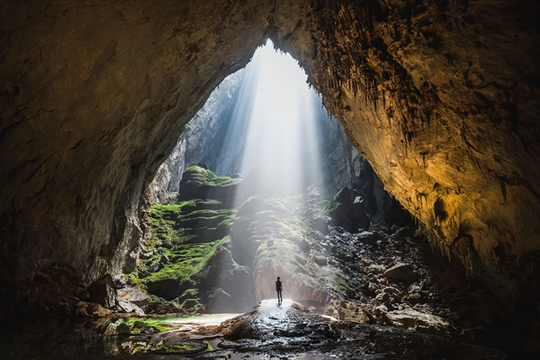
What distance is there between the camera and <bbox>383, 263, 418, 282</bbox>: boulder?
20.4m

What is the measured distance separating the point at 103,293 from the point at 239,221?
1737cm

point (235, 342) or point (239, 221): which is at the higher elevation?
point (239, 221)

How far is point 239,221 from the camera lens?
28844 millimetres

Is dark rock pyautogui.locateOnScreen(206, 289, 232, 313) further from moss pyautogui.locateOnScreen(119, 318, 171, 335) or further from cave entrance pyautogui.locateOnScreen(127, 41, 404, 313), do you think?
moss pyautogui.locateOnScreen(119, 318, 171, 335)

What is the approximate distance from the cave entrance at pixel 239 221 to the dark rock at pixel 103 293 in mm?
5839

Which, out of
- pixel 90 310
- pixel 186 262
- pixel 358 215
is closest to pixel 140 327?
pixel 90 310

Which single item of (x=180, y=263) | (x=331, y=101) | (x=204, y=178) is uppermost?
(x=204, y=178)

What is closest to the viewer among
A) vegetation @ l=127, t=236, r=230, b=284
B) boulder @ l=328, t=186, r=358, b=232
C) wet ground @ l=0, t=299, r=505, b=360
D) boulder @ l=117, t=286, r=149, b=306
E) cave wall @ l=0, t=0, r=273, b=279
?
wet ground @ l=0, t=299, r=505, b=360

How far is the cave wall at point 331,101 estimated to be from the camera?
7188 mm

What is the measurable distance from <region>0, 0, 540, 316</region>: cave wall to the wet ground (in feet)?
13.1

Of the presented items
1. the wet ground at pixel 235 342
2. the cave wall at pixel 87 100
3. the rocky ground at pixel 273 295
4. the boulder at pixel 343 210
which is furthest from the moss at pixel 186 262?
the wet ground at pixel 235 342

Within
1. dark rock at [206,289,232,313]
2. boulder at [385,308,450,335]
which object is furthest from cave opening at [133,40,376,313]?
boulder at [385,308,450,335]

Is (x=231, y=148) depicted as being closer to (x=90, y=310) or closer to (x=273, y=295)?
(x=273, y=295)

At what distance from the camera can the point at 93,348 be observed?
6.05 m
